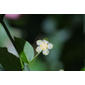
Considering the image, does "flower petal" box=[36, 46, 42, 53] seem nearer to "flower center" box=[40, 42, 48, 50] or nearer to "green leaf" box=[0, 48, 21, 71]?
"flower center" box=[40, 42, 48, 50]

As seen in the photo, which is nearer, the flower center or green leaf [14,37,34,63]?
green leaf [14,37,34,63]

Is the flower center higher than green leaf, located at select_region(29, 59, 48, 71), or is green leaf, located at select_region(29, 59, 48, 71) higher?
the flower center

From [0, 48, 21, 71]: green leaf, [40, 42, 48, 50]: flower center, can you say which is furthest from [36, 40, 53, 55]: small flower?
[0, 48, 21, 71]: green leaf

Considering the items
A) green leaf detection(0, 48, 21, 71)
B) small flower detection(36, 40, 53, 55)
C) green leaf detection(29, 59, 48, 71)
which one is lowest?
green leaf detection(29, 59, 48, 71)

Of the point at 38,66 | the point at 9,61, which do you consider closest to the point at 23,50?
the point at 9,61
